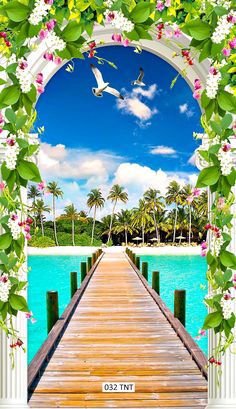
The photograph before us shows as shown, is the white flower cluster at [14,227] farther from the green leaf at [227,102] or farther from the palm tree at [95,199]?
the palm tree at [95,199]

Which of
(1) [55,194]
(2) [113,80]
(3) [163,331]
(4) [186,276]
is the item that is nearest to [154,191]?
(1) [55,194]

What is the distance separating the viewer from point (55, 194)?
5888 cm

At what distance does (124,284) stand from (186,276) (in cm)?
2495

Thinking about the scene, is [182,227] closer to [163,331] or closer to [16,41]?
[163,331]

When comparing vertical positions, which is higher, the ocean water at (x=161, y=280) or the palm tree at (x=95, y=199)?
the palm tree at (x=95, y=199)

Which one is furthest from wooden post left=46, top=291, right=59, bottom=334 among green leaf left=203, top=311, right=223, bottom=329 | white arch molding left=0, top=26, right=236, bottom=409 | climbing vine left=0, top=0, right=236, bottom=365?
green leaf left=203, top=311, right=223, bottom=329

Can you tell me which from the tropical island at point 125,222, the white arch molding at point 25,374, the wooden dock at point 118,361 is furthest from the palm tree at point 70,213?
the white arch molding at point 25,374

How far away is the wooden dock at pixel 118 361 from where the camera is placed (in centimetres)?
483

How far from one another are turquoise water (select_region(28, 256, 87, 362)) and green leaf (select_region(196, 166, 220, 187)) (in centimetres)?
2159

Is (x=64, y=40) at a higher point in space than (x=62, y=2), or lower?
lower

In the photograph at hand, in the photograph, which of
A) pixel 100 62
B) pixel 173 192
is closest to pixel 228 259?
pixel 100 62

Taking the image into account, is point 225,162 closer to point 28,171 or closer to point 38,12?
point 28,171

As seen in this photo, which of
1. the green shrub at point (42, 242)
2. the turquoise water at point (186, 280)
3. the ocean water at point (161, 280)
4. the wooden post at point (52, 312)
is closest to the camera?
the wooden post at point (52, 312)

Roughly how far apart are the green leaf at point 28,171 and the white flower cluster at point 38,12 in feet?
3.14
